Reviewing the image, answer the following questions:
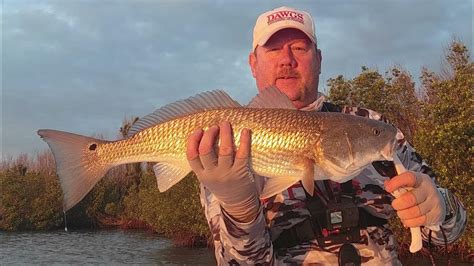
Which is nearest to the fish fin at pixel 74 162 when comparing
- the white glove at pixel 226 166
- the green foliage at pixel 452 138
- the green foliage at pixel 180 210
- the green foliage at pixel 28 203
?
the white glove at pixel 226 166

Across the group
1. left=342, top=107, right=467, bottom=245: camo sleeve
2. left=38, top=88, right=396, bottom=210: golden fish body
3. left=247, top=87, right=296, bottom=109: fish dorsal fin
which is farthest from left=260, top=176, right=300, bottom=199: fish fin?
left=342, top=107, right=467, bottom=245: camo sleeve

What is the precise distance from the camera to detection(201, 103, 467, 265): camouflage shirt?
3.12m

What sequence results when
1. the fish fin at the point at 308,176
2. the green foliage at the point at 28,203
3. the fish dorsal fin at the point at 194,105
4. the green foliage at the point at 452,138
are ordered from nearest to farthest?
the fish fin at the point at 308,176
the fish dorsal fin at the point at 194,105
the green foliage at the point at 452,138
the green foliage at the point at 28,203

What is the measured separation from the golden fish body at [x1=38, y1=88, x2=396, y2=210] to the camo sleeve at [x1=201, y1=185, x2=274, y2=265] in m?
0.26

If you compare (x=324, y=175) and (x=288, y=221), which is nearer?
(x=324, y=175)

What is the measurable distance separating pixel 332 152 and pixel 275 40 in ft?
4.42

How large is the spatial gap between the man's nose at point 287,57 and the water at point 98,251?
2237 centimetres

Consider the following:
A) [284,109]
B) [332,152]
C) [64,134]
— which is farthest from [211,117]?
[64,134]

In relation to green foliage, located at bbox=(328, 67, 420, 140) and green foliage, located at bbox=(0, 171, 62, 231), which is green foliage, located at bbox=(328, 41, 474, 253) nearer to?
green foliage, located at bbox=(328, 67, 420, 140)

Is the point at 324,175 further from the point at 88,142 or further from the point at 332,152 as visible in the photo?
the point at 88,142

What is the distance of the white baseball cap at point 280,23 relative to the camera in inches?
151

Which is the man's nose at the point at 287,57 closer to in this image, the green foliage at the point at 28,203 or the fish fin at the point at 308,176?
the fish fin at the point at 308,176

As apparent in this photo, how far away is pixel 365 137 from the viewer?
288 centimetres

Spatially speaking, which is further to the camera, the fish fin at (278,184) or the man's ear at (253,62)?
the man's ear at (253,62)
